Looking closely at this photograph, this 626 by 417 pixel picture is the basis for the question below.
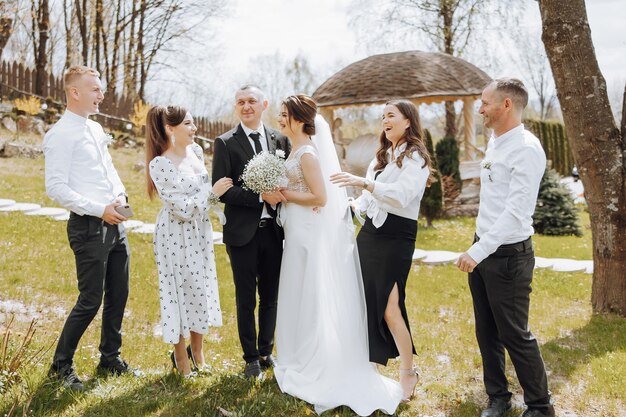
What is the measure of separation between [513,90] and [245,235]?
7.68 ft

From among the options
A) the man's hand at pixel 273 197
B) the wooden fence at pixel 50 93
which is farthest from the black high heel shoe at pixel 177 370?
the wooden fence at pixel 50 93

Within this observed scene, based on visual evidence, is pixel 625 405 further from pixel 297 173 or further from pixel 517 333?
pixel 297 173

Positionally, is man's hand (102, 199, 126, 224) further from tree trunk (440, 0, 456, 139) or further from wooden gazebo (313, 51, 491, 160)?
tree trunk (440, 0, 456, 139)

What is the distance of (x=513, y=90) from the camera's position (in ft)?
12.8

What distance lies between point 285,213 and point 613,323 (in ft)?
13.8

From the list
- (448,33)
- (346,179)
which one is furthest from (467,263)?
(448,33)

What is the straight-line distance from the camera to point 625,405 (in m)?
4.57

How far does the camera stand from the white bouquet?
4.44 metres

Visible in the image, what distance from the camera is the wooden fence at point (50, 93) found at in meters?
21.7

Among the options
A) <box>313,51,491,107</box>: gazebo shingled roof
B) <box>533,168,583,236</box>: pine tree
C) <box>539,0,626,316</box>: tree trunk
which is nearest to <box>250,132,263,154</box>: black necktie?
<box>539,0,626,316</box>: tree trunk

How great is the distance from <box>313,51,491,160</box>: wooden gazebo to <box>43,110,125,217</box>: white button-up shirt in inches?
497

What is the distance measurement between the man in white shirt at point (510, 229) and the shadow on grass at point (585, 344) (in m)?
1.47

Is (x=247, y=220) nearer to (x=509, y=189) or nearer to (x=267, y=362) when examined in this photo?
(x=267, y=362)

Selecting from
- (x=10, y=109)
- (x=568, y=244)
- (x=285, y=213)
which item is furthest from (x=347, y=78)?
(x=285, y=213)
